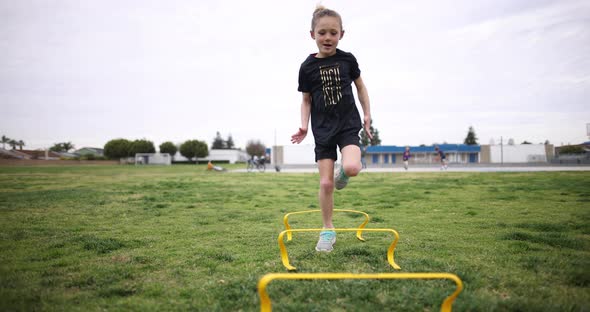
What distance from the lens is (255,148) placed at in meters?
122

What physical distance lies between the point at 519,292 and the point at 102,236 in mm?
4710

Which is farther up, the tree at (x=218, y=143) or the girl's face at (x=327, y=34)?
the tree at (x=218, y=143)

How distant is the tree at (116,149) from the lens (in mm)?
89613

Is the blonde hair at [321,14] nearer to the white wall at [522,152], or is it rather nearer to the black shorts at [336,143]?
the black shorts at [336,143]

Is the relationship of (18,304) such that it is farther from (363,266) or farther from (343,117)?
(343,117)

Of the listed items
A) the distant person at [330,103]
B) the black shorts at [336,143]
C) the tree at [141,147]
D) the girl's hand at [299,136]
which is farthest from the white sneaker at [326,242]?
the tree at [141,147]

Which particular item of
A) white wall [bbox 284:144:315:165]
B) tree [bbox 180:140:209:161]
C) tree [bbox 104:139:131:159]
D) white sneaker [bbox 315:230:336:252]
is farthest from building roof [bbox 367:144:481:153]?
white sneaker [bbox 315:230:336:252]

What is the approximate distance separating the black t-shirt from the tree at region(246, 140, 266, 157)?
110138 mm

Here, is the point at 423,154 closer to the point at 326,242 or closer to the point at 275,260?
the point at 326,242

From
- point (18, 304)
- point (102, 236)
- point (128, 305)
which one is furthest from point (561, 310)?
point (102, 236)

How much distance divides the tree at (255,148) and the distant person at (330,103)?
110125mm

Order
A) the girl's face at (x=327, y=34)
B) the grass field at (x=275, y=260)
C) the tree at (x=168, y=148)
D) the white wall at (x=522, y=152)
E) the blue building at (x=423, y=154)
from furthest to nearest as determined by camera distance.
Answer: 1. the tree at (x=168, y=148)
2. the blue building at (x=423, y=154)
3. the white wall at (x=522, y=152)
4. the girl's face at (x=327, y=34)
5. the grass field at (x=275, y=260)

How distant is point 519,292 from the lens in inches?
96.3

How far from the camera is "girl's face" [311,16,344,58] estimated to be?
373 cm
